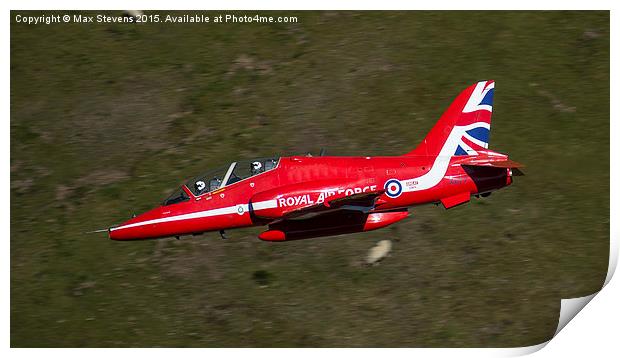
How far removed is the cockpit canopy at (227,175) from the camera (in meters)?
27.4

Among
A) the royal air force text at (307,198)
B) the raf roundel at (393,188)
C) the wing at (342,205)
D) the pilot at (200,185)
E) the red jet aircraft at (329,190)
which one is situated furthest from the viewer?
the pilot at (200,185)

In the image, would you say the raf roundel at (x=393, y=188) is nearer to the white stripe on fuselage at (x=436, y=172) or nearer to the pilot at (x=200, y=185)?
the white stripe on fuselage at (x=436, y=172)

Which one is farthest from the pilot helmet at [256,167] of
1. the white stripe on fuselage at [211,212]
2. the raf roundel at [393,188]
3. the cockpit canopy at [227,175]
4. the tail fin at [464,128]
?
the tail fin at [464,128]

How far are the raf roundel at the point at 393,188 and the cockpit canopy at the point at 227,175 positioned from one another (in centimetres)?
321

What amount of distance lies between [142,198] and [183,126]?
142 inches

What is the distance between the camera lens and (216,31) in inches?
1474

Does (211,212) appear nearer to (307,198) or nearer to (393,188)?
(307,198)

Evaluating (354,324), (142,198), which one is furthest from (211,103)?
(354,324)

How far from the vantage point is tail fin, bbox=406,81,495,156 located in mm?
28078

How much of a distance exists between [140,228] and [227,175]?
122 inches

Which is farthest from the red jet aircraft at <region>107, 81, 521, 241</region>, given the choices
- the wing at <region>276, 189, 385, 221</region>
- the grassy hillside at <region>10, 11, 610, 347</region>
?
the grassy hillside at <region>10, 11, 610, 347</region>

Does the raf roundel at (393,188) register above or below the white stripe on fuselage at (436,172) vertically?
below

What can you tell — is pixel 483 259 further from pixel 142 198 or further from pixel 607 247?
pixel 142 198

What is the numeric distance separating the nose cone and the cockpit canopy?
2.23ft
